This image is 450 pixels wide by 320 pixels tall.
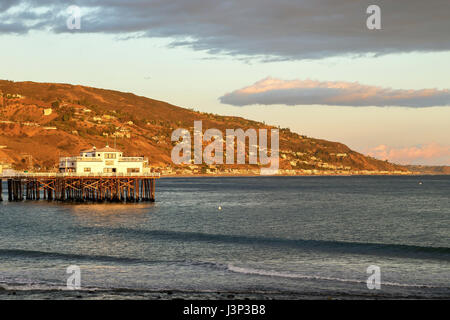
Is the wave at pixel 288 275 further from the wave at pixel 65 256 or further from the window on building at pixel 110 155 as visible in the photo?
the window on building at pixel 110 155

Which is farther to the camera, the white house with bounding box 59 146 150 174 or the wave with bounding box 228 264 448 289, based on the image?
the white house with bounding box 59 146 150 174

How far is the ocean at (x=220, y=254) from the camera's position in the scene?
101 feet

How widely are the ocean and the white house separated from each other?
14.1 m

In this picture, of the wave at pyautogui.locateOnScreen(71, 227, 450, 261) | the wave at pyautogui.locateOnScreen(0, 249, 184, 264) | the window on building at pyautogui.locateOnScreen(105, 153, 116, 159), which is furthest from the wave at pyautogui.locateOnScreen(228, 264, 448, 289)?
the window on building at pyautogui.locateOnScreen(105, 153, 116, 159)

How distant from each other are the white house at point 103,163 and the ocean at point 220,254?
1408 centimetres

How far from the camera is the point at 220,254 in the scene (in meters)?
44.4

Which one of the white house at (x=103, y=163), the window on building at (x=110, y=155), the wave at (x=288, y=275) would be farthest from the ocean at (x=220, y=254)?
the window on building at (x=110, y=155)

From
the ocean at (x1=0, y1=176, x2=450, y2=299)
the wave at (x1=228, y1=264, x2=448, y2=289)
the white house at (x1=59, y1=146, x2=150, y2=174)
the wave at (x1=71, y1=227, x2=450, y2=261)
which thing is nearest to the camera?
the ocean at (x1=0, y1=176, x2=450, y2=299)

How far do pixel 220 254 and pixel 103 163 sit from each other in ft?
180

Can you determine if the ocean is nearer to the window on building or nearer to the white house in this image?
the white house

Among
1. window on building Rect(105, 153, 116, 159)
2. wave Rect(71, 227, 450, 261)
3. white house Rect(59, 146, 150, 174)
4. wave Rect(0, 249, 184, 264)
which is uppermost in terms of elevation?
window on building Rect(105, 153, 116, 159)

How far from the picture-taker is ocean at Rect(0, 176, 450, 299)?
101 ft
